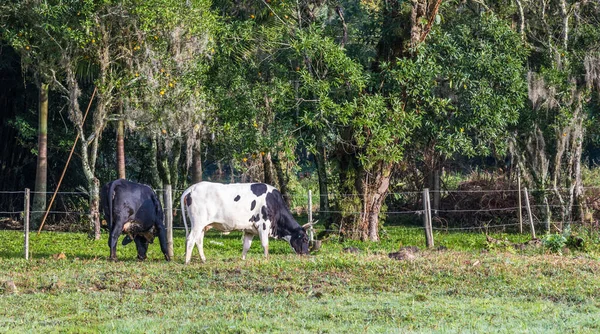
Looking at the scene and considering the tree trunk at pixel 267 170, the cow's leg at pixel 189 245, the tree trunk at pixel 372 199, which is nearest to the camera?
the cow's leg at pixel 189 245

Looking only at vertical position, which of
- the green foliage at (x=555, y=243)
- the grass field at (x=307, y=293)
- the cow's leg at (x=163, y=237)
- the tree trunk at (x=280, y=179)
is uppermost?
the tree trunk at (x=280, y=179)

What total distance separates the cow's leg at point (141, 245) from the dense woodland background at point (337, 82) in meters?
3.80

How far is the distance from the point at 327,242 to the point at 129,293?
8.07 meters

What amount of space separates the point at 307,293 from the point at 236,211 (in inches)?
168

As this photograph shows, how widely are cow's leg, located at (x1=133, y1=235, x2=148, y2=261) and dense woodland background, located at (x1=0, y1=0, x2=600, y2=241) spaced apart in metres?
3.80

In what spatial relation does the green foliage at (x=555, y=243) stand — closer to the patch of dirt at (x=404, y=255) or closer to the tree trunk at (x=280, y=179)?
the patch of dirt at (x=404, y=255)

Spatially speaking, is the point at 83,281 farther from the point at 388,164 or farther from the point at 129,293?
the point at 388,164

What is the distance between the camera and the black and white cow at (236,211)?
1661 centimetres

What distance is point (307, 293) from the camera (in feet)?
42.0

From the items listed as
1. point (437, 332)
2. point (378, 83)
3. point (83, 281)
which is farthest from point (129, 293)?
point (378, 83)

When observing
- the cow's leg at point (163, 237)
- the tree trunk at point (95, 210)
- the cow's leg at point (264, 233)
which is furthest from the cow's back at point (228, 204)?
the tree trunk at point (95, 210)

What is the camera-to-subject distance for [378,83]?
20328 mm

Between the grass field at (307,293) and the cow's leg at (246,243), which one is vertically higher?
the cow's leg at (246,243)

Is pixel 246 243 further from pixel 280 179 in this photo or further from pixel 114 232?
pixel 280 179
